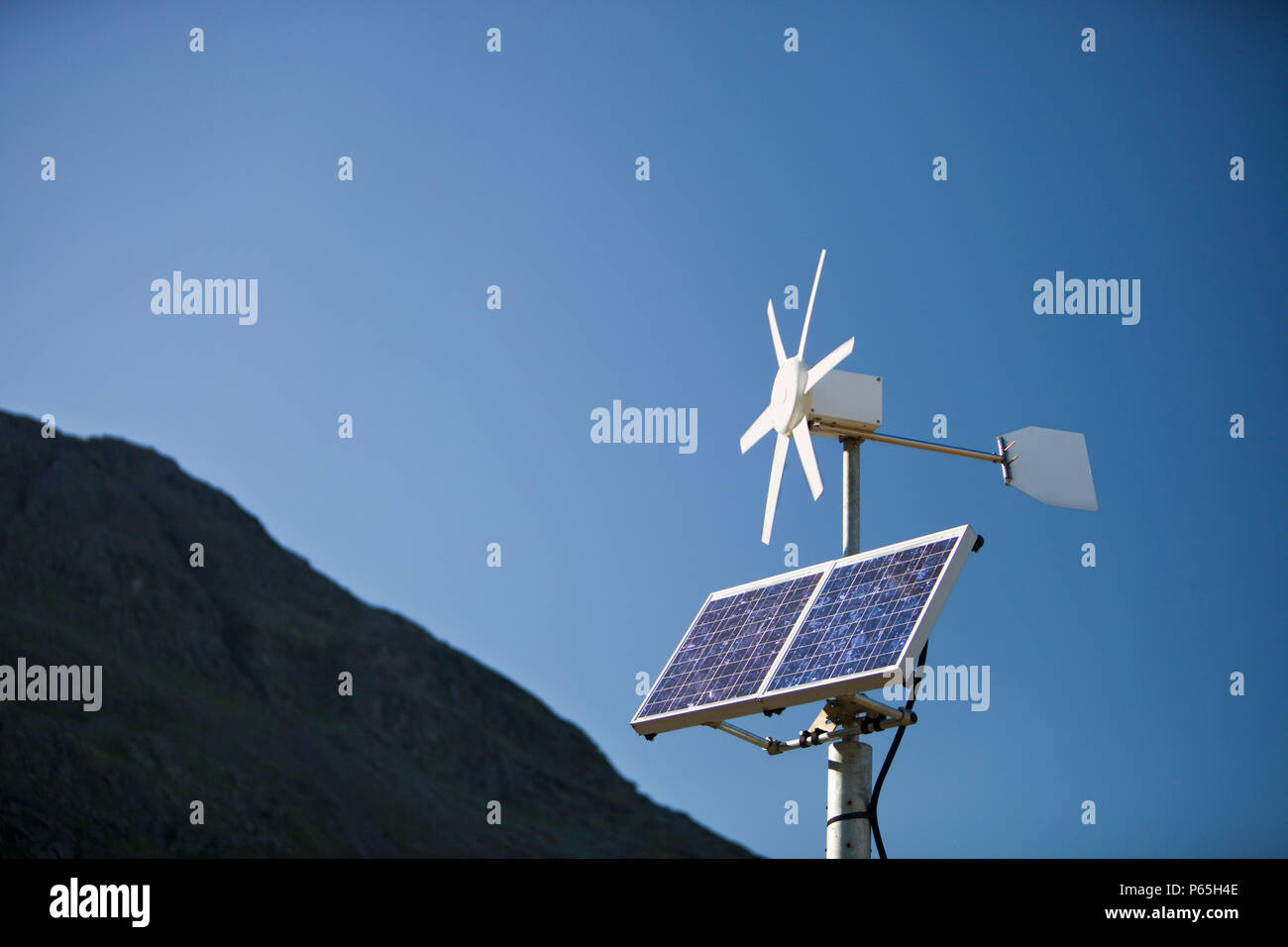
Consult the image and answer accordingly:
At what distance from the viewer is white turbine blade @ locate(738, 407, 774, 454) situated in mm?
23391

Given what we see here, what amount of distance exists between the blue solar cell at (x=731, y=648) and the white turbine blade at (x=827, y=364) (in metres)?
2.63

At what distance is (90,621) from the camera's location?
135m

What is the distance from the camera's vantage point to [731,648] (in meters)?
21.3

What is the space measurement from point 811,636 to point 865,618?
3.05ft

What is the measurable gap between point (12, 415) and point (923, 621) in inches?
5782

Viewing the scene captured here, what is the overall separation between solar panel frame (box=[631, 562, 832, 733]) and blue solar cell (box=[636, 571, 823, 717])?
33 millimetres

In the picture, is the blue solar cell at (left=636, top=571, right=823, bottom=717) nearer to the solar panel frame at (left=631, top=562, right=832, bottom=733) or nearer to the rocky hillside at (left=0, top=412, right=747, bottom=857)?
the solar panel frame at (left=631, top=562, right=832, bottom=733)

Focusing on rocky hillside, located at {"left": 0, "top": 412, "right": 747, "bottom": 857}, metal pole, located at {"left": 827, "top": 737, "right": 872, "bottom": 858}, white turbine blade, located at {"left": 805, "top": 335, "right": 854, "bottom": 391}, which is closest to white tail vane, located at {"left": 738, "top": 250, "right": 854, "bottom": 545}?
white turbine blade, located at {"left": 805, "top": 335, "right": 854, "bottom": 391}

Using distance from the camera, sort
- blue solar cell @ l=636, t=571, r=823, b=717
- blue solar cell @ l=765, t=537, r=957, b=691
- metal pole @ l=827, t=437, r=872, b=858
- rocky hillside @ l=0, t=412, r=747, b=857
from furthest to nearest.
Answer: rocky hillside @ l=0, t=412, r=747, b=857 < blue solar cell @ l=636, t=571, r=823, b=717 < metal pole @ l=827, t=437, r=872, b=858 < blue solar cell @ l=765, t=537, r=957, b=691

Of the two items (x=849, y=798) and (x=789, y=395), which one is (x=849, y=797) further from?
(x=789, y=395)

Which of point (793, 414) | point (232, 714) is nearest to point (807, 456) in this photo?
point (793, 414)

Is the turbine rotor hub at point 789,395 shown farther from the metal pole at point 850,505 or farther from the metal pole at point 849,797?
the metal pole at point 849,797

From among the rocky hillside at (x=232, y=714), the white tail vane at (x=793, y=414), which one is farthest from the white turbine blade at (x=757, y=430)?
the rocky hillside at (x=232, y=714)
